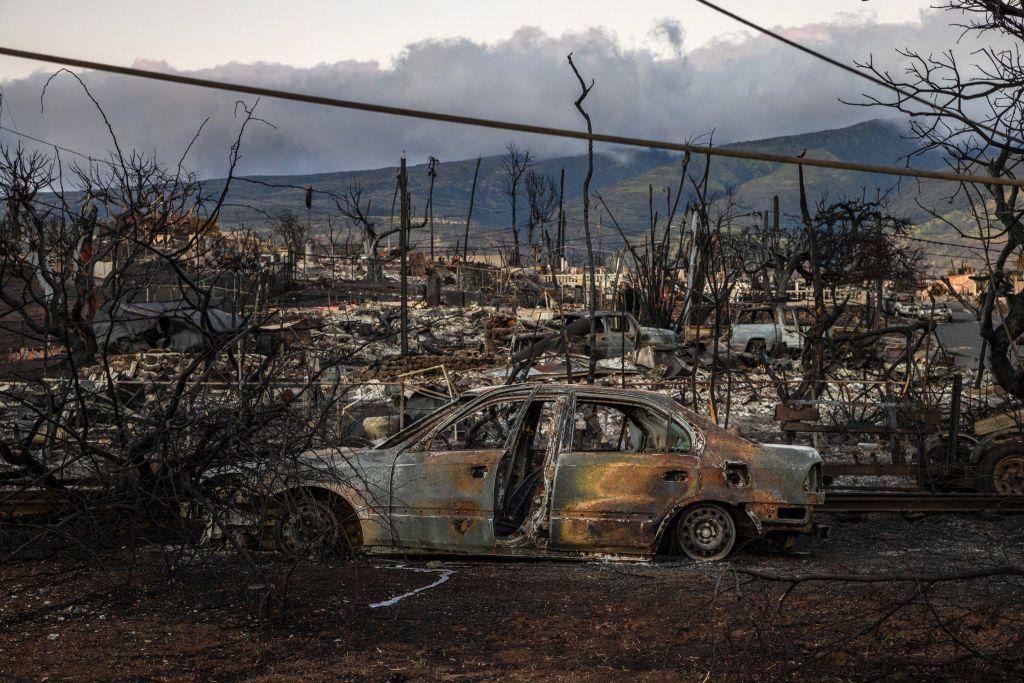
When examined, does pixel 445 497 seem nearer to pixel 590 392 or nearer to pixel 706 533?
pixel 590 392

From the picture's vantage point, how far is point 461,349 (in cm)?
3256

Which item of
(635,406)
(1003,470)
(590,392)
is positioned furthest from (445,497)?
(1003,470)

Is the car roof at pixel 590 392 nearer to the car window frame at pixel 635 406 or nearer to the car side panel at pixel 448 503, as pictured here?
the car window frame at pixel 635 406

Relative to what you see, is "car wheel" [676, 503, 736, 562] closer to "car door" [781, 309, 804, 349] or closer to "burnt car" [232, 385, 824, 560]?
"burnt car" [232, 385, 824, 560]

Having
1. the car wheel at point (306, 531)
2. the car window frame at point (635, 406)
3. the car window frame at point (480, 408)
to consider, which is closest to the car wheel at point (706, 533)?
the car window frame at point (635, 406)

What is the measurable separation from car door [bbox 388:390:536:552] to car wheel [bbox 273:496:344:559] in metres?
0.49

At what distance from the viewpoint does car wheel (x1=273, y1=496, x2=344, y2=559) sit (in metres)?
7.65

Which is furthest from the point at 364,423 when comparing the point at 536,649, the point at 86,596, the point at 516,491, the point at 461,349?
the point at 461,349

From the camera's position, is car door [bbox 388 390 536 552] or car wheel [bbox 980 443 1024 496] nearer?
car door [bbox 388 390 536 552]

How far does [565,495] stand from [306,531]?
78.1 inches

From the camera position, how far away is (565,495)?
8383mm

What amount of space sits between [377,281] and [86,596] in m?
48.4

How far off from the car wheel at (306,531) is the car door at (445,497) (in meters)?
0.49

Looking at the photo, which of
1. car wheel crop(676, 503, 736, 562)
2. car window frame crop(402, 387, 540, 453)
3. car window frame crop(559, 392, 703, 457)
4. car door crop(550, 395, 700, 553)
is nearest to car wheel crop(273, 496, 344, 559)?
car window frame crop(402, 387, 540, 453)
